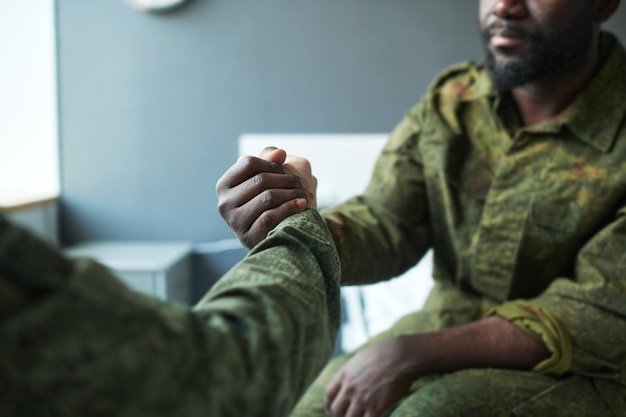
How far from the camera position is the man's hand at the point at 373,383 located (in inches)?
40.4

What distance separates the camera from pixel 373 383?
103 centimetres

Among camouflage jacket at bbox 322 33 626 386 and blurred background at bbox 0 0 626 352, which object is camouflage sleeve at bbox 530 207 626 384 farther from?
blurred background at bbox 0 0 626 352

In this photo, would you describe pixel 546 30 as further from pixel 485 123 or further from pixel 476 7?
pixel 476 7

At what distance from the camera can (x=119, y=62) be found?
105 inches

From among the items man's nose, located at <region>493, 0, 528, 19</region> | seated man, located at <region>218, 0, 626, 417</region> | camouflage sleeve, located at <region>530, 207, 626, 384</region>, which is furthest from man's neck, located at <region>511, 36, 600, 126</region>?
camouflage sleeve, located at <region>530, 207, 626, 384</region>

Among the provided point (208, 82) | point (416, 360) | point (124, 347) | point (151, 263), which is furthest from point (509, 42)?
point (208, 82)

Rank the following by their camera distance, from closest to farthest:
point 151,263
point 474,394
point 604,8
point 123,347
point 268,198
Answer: point 123,347, point 268,198, point 474,394, point 604,8, point 151,263

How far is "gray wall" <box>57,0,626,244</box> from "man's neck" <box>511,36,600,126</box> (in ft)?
4.27

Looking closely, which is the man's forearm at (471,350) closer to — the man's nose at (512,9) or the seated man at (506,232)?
the seated man at (506,232)

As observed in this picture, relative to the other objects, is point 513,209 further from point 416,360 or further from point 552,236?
point 416,360

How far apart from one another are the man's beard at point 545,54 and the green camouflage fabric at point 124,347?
916 millimetres

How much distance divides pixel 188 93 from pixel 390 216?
5.20 ft

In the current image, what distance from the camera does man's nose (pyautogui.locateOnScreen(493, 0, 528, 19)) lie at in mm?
1253

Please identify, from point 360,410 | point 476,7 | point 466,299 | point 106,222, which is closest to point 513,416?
point 360,410
